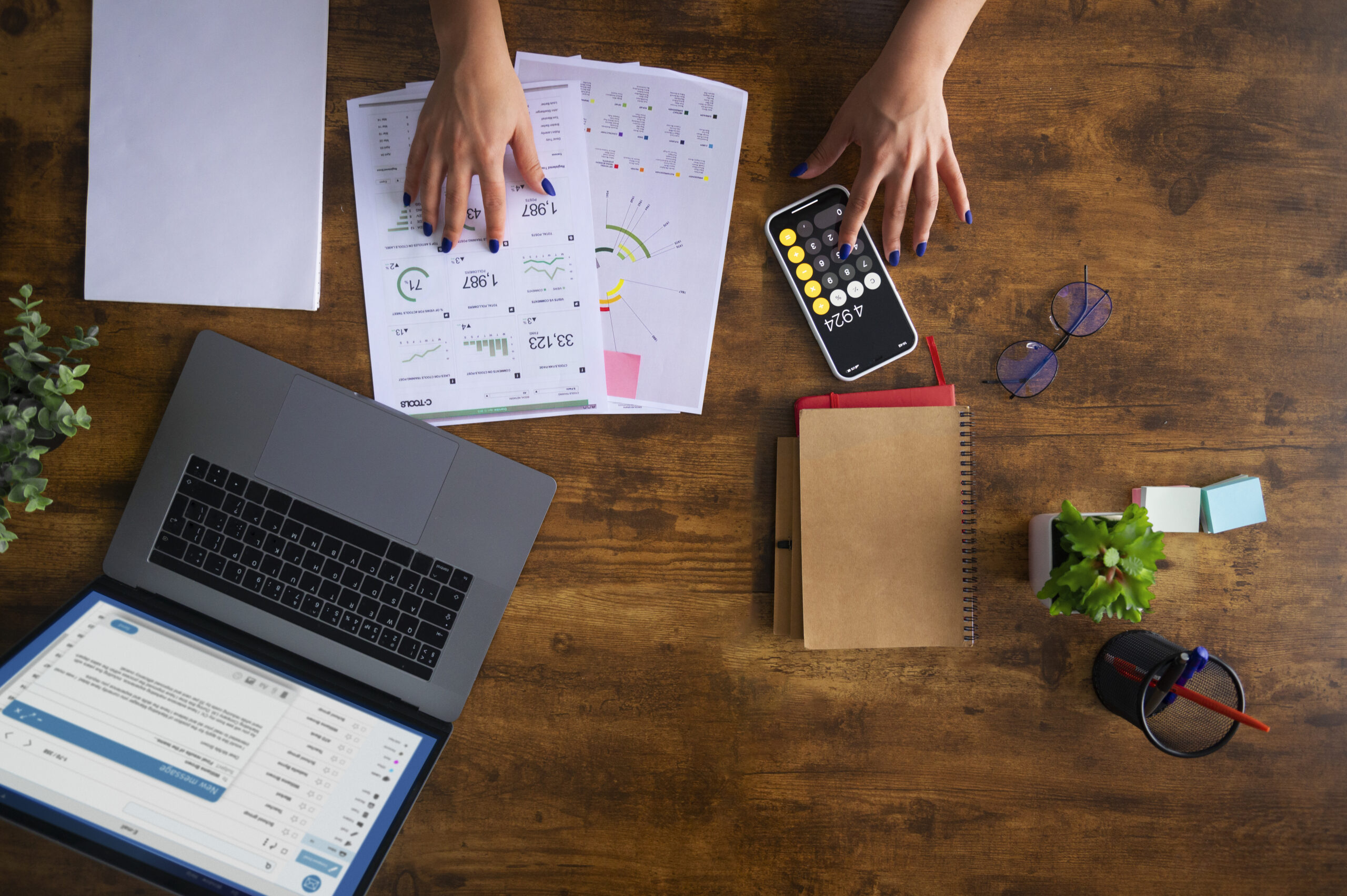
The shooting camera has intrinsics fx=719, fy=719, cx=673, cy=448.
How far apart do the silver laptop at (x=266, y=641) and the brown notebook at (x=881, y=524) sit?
14.3 inches

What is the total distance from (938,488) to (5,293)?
4.12 ft

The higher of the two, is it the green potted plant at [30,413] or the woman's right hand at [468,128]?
the woman's right hand at [468,128]

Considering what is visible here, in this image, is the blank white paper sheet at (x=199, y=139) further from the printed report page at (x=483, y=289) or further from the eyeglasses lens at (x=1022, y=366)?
the eyeglasses lens at (x=1022, y=366)

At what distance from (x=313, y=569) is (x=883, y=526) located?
0.72 metres

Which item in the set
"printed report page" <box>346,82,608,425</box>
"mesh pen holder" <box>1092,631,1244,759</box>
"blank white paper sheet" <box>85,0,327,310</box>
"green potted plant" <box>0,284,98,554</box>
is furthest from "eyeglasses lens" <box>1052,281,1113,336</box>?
"green potted plant" <box>0,284,98,554</box>

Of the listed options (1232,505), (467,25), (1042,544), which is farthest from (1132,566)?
(467,25)

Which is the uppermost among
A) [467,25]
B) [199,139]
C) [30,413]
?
[467,25]

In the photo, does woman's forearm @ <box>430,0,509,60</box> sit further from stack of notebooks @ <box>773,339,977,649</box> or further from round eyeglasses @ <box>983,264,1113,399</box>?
round eyeglasses @ <box>983,264,1113,399</box>

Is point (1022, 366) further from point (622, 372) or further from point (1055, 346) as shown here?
point (622, 372)

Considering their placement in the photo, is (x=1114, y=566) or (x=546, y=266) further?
(x=546, y=266)

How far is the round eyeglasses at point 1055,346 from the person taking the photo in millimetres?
967

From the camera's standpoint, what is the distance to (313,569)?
0.89 m

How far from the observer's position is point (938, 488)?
93cm

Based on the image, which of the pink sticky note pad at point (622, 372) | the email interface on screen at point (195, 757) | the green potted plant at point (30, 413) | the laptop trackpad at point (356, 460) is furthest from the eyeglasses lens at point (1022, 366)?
the green potted plant at point (30, 413)
